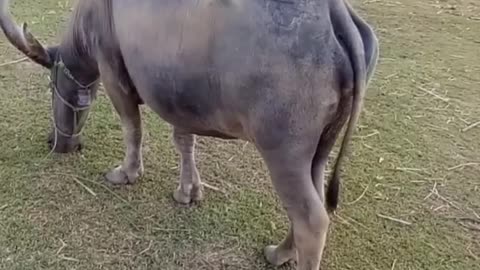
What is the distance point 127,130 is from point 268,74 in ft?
2.79

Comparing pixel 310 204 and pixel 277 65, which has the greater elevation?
pixel 277 65

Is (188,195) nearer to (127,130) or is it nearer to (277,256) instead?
(127,130)

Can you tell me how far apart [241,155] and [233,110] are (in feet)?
3.01

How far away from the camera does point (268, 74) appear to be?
151 cm

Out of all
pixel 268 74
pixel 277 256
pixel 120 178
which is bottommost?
pixel 120 178

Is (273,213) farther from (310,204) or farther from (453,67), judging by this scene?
(453,67)

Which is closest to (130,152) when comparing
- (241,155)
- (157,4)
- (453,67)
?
(241,155)

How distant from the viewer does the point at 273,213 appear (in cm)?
220

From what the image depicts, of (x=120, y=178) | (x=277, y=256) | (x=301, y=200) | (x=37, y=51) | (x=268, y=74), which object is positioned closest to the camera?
(x=268, y=74)

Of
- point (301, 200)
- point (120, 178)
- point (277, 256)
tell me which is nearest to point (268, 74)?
point (301, 200)


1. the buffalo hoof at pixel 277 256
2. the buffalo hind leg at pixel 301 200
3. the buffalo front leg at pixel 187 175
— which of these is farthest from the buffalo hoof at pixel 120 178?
the buffalo hind leg at pixel 301 200

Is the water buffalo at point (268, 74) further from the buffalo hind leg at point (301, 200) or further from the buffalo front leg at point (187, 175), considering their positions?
the buffalo front leg at point (187, 175)

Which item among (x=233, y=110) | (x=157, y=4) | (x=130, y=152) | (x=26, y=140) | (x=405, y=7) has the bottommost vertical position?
(x=405, y=7)

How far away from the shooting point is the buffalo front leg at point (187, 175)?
2188 mm
